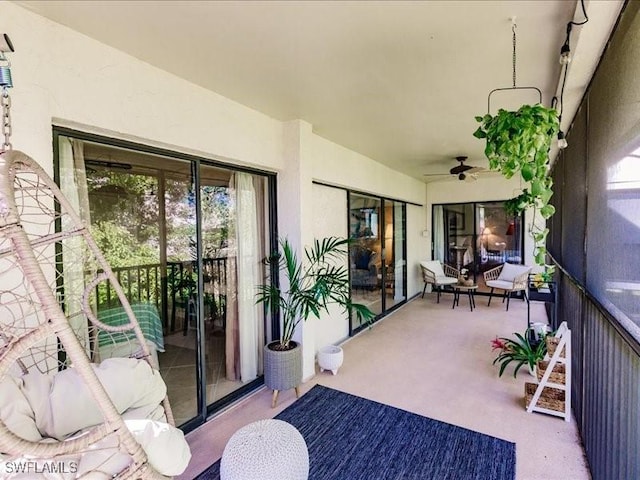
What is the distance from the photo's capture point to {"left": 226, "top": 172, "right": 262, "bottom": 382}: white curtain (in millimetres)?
3148

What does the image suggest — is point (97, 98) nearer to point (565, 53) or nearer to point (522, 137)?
point (522, 137)

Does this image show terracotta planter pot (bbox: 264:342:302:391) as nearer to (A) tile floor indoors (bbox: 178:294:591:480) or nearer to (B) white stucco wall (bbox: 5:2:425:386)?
(A) tile floor indoors (bbox: 178:294:591:480)

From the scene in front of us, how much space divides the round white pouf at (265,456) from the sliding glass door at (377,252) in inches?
121

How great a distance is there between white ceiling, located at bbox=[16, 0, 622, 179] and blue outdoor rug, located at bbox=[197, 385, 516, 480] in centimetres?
252

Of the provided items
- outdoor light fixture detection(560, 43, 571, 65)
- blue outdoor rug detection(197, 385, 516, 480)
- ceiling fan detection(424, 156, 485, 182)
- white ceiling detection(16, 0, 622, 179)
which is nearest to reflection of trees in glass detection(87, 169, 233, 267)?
white ceiling detection(16, 0, 622, 179)

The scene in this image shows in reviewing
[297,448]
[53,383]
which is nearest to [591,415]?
[297,448]

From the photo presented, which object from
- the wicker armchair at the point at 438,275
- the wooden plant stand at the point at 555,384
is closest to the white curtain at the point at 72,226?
the wooden plant stand at the point at 555,384

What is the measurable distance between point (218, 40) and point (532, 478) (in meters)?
3.15

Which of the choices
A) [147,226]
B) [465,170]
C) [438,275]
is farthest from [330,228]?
[438,275]

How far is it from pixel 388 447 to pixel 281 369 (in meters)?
1.03

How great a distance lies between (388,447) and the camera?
2389 millimetres

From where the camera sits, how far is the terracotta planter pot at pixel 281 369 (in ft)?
9.63

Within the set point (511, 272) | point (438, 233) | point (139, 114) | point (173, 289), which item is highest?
point (139, 114)

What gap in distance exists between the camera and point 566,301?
351 centimetres
